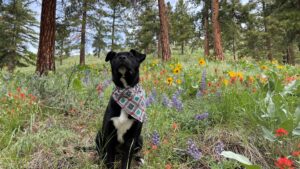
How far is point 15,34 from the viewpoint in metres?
25.5

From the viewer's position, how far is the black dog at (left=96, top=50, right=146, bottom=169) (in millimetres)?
2598

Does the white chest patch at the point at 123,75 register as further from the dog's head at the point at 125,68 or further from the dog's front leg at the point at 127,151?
the dog's front leg at the point at 127,151

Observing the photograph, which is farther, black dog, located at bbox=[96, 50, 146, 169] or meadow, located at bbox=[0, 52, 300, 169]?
meadow, located at bbox=[0, 52, 300, 169]

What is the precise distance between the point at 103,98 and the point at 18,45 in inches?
925

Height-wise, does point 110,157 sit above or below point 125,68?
below

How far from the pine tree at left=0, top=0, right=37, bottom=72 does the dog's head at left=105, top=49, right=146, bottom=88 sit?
23.2 metres

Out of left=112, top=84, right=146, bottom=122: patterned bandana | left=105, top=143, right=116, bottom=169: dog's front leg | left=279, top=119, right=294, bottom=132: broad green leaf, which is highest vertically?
left=112, top=84, right=146, bottom=122: patterned bandana

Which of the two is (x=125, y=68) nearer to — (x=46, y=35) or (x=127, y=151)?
(x=127, y=151)

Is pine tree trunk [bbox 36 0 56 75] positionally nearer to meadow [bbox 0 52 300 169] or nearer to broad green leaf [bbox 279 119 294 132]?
meadow [bbox 0 52 300 169]

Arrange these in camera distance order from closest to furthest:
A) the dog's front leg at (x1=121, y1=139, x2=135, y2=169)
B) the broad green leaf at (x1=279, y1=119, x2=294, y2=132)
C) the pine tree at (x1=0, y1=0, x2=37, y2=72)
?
the broad green leaf at (x1=279, y1=119, x2=294, y2=132), the dog's front leg at (x1=121, y1=139, x2=135, y2=169), the pine tree at (x1=0, y1=0, x2=37, y2=72)

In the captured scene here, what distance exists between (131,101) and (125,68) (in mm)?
313

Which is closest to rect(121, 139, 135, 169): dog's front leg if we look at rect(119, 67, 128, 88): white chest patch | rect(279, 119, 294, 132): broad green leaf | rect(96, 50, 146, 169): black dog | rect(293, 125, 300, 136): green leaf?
rect(96, 50, 146, 169): black dog

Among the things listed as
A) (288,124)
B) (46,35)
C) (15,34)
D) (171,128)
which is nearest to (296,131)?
(288,124)

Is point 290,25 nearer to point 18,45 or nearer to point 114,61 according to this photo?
point 114,61
